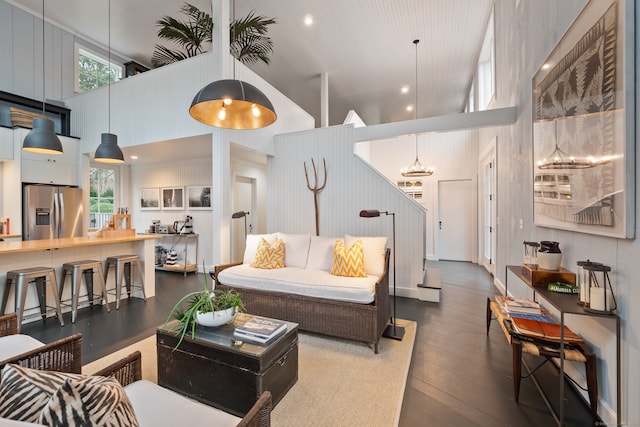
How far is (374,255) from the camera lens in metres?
3.19

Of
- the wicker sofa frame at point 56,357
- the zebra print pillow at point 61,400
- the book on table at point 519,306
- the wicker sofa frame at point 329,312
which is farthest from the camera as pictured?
the wicker sofa frame at point 329,312

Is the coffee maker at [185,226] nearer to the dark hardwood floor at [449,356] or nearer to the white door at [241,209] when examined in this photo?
the white door at [241,209]

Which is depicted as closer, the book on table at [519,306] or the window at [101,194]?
the book on table at [519,306]

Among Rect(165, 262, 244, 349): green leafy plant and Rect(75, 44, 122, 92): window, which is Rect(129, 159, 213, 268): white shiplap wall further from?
Rect(165, 262, 244, 349): green leafy plant

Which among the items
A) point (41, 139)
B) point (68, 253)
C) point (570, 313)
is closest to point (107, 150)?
point (41, 139)

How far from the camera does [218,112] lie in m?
2.32

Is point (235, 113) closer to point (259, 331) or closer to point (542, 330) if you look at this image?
point (259, 331)

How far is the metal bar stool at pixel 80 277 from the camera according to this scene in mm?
3221

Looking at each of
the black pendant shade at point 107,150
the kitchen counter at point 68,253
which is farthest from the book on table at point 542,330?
the black pendant shade at point 107,150

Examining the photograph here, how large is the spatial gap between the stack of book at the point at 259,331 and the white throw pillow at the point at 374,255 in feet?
4.75

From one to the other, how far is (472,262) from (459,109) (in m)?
5.07

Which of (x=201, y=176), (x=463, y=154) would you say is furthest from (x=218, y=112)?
(x=463, y=154)

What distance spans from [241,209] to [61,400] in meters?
6.09

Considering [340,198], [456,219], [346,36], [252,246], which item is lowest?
[252,246]
